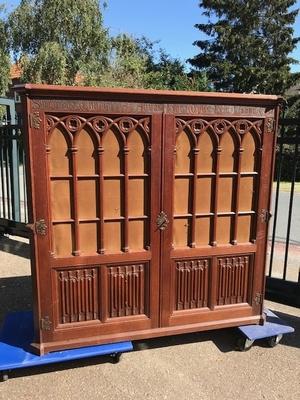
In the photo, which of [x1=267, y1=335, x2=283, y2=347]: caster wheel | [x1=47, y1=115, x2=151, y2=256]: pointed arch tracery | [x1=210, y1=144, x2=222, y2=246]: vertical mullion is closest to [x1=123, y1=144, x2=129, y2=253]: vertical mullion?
[x1=47, y1=115, x2=151, y2=256]: pointed arch tracery

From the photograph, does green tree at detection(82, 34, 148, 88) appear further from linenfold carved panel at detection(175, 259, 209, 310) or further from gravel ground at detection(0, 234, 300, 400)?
gravel ground at detection(0, 234, 300, 400)

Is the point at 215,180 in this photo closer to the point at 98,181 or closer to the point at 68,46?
the point at 98,181

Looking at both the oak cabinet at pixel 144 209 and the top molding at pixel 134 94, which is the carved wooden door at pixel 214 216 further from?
the top molding at pixel 134 94

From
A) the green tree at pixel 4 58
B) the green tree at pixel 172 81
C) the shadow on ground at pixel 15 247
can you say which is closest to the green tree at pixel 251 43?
the green tree at pixel 172 81

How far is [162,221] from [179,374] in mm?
1240

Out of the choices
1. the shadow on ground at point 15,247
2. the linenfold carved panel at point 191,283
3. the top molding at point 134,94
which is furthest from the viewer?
the shadow on ground at point 15,247

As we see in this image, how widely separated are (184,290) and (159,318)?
324 mm

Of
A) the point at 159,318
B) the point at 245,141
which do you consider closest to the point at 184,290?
the point at 159,318

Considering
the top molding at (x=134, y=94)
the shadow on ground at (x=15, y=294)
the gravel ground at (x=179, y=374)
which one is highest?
the top molding at (x=134, y=94)

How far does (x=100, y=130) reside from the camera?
9.91ft

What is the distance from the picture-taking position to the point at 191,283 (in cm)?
349

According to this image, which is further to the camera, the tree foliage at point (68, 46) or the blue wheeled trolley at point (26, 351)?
the tree foliage at point (68, 46)

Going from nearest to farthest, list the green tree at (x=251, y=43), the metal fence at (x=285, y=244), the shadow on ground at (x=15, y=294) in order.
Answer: the metal fence at (x=285, y=244) < the shadow on ground at (x=15, y=294) < the green tree at (x=251, y=43)

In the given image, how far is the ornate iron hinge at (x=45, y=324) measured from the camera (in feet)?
10.4
